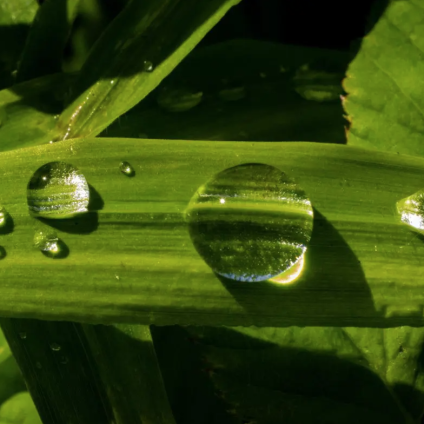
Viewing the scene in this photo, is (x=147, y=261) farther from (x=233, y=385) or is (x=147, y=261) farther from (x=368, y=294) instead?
(x=233, y=385)

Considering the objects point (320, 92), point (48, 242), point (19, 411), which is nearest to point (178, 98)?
point (320, 92)

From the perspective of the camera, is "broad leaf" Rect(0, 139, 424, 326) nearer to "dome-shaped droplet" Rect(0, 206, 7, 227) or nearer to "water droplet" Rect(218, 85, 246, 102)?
"dome-shaped droplet" Rect(0, 206, 7, 227)

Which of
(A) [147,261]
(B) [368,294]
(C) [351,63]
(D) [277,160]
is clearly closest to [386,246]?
(B) [368,294]

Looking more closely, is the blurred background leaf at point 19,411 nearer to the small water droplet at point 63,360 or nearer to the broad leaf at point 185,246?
the small water droplet at point 63,360

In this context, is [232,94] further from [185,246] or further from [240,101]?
[185,246]

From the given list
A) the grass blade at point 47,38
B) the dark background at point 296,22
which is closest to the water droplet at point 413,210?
the dark background at point 296,22

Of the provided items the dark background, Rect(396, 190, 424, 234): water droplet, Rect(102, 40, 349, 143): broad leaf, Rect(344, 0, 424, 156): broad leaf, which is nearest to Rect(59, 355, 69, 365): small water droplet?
Rect(102, 40, 349, 143): broad leaf

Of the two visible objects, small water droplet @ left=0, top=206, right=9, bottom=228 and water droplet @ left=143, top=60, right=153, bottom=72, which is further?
water droplet @ left=143, top=60, right=153, bottom=72
